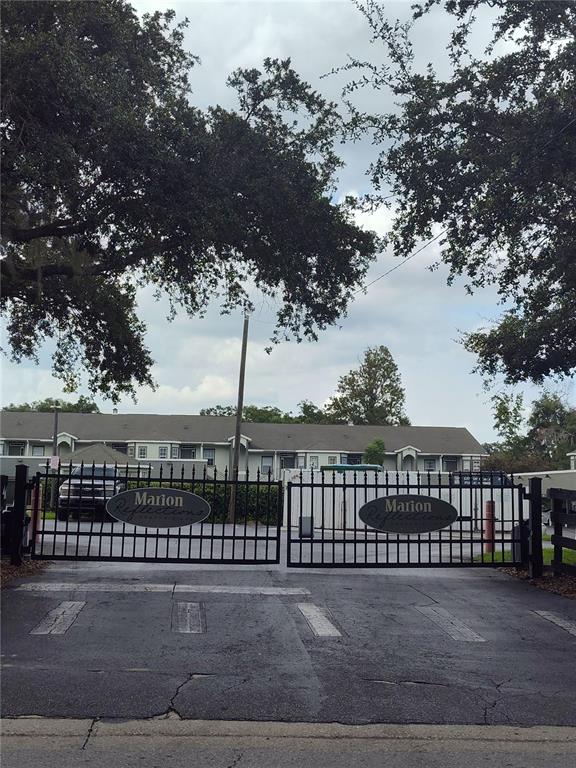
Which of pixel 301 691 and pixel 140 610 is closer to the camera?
pixel 301 691

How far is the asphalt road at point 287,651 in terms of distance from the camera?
6238 mm

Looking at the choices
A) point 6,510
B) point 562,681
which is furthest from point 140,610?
point 562,681

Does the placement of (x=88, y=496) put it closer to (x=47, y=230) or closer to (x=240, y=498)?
(x=47, y=230)

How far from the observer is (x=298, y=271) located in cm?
1423

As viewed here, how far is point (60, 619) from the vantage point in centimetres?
917

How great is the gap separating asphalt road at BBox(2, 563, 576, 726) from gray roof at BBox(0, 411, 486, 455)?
44.3 metres

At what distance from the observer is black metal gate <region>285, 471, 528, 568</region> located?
12.1 metres

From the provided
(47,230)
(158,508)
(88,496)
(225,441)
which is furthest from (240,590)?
(225,441)

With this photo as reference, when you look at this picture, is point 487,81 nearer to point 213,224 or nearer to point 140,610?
point 213,224

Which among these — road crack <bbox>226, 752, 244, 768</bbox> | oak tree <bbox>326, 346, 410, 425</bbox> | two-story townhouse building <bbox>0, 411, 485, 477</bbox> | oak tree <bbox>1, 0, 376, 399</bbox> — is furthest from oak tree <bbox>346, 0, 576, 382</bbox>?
oak tree <bbox>326, 346, 410, 425</bbox>

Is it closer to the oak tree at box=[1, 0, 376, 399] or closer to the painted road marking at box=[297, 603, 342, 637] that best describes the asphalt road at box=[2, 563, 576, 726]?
the painted road marking at box=[297, 603, 342, 637]

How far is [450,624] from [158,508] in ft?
14.9

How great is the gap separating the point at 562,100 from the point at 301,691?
33.8ft

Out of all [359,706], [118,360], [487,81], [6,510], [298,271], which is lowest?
[359,706]
